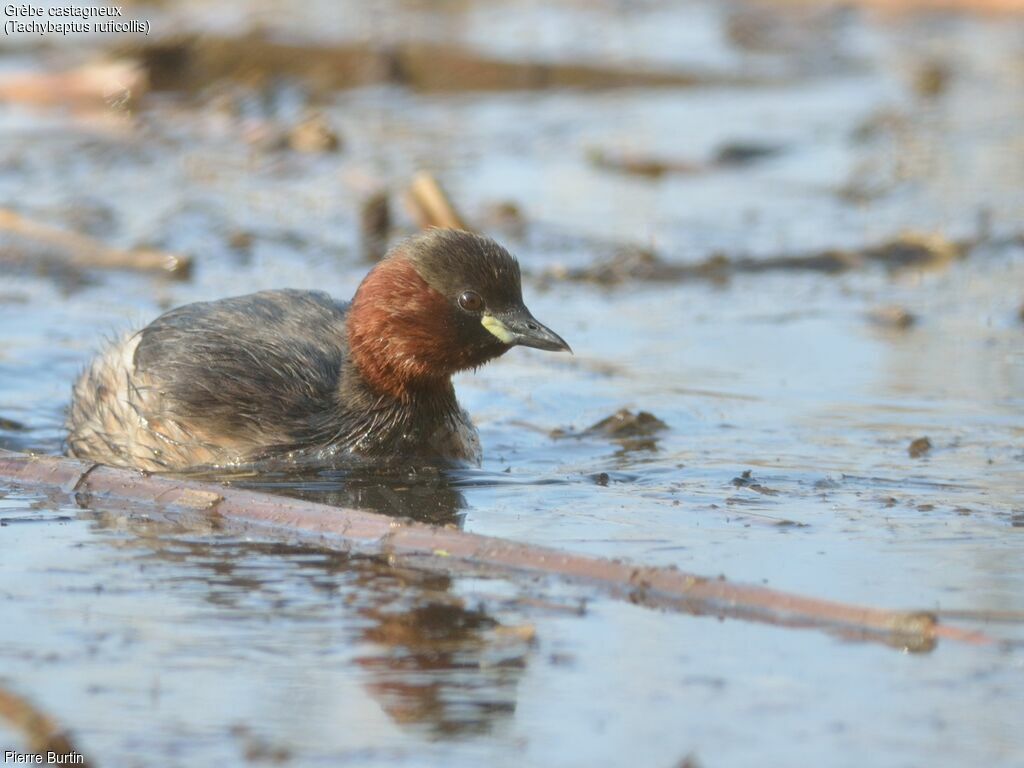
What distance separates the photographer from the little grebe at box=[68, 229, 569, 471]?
6.70m

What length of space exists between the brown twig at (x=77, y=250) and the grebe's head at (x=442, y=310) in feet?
11.0

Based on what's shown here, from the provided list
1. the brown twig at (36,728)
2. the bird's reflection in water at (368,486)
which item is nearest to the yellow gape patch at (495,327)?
the bird's reflection in water at (368,486)

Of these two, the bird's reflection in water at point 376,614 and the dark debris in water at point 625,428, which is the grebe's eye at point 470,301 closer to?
the dark debris in water at point 625,428

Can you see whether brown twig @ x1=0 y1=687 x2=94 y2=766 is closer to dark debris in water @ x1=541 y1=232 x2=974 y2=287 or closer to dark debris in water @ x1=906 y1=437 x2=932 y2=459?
dark debris in water @ x1=906 y1=437 x2=932 y2=459

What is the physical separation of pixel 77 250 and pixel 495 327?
3.99 m

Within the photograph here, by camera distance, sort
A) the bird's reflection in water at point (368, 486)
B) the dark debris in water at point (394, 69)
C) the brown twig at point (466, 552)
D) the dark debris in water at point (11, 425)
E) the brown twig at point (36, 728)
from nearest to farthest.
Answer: the brown twig at point (36, 728) < the brown twig at point (466, 552) < the bird's reflection in water at point (368, 486) < the dark debris in water at point (11, 425) < the dark debris in water at point (394, 69)

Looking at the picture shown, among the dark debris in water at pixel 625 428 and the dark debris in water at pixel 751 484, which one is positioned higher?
the dark debris in water at pixel 625 428

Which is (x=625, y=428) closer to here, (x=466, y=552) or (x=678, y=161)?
(x=466, y=552)

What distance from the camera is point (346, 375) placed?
23.0 feet

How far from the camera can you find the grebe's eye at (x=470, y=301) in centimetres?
668

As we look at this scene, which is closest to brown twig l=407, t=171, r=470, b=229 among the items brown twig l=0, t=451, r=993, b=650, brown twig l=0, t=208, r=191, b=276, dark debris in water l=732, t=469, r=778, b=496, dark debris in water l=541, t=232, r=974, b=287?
dark debris in water l=541, t=232, r=974, b=287

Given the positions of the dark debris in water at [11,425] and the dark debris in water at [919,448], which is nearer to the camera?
the dark debris in water at [919,448]

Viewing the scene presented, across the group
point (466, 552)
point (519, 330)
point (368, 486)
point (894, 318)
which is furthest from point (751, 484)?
point (894, 318)

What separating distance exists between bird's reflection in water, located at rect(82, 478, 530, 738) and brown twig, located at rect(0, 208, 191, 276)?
4250mm
